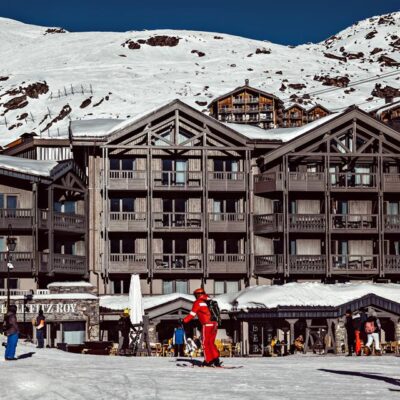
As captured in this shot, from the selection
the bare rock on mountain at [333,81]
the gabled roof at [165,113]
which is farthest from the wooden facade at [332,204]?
the bare rock on mountain at [333,81]

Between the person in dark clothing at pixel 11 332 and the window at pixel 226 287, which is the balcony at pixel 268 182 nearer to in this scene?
the window at pixel 226 287

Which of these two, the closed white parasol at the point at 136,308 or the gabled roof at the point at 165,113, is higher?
the gabled roof at the point at 165,113

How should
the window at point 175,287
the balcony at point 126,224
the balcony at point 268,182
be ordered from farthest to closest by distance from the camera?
the window at point 175,287 → the balcony at point 268,182 → the balcony at point 126,224

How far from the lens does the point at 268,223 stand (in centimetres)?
6550

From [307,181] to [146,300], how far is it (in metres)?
11.2

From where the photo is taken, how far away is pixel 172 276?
65938 millimetres

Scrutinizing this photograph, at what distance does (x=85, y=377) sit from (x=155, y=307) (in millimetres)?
34175

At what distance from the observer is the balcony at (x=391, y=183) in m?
66.8

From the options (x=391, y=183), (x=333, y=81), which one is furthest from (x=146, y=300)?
(x=333, y=81)

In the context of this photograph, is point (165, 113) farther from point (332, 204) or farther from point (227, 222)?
point (332, 204)

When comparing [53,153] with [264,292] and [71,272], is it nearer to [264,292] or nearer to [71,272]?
[71,272]

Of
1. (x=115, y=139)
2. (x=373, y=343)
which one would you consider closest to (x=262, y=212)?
(x=115, y=139)

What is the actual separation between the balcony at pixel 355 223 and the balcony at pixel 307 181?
1.75 metres

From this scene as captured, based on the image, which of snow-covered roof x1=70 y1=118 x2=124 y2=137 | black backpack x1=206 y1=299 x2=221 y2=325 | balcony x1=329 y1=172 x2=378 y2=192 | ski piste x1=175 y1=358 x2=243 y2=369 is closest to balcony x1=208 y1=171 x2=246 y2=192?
balcony x1=329 y1=172 x2=378 y2=192
